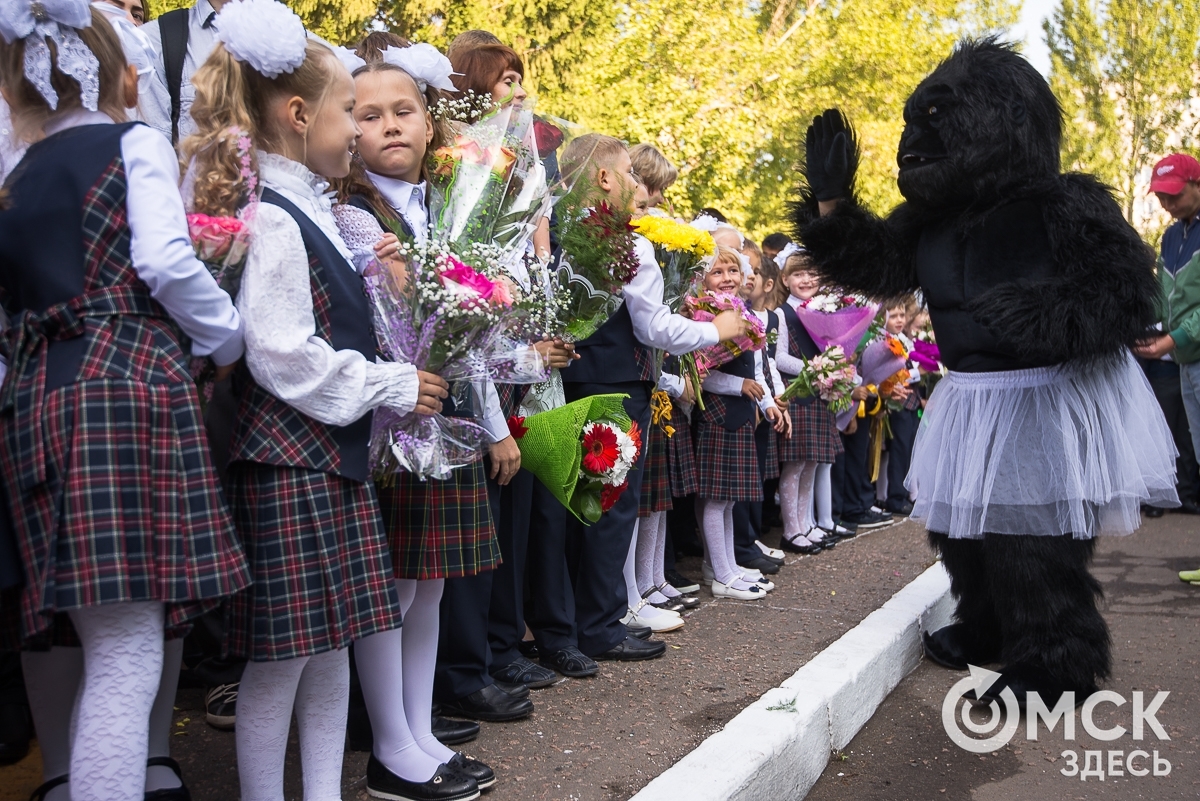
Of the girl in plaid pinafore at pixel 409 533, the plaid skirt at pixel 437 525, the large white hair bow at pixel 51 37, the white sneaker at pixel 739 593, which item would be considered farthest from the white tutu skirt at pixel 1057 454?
the large white hair bow at pixel 51 37

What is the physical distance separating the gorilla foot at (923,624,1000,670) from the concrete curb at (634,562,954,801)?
10 cm

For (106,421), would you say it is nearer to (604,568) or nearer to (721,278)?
(604,568)

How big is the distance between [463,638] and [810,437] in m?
3.96

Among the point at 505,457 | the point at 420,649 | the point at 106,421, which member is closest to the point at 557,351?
the point at 505,457

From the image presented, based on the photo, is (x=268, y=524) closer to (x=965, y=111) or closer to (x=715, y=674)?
(x=715, y=674)

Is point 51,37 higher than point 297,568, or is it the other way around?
point 51,37

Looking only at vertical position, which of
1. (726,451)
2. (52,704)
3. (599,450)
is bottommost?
(52,704)

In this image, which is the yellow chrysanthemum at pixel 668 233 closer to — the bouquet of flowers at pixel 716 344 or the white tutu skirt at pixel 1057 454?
the bouquet of flowers at pixel 716 344

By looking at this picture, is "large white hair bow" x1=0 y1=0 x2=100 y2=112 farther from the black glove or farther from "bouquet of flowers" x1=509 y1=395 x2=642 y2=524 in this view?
the black glove

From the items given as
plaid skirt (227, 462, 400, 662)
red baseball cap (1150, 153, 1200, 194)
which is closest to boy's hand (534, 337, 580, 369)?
plaid skirt (227, 462, 400, 662)

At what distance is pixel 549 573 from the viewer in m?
4.34

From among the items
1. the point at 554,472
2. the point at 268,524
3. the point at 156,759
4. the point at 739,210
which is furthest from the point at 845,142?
the point at 739,210

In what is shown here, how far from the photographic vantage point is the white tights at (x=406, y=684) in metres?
3.01

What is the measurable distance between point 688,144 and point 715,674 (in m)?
10.9
